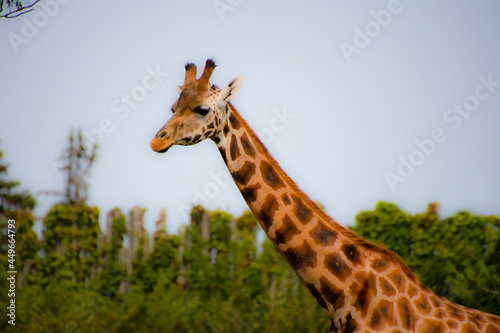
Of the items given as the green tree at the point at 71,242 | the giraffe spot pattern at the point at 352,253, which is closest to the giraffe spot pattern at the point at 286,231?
the giraffe spot pattern at the point at 352,253

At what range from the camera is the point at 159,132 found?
4059 millimetres

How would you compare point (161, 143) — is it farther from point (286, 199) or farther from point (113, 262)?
point (113, 262)

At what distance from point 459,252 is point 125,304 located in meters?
5.43

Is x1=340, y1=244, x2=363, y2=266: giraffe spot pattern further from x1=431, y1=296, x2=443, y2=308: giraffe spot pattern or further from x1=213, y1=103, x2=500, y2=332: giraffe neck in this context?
x1=431, y1=296, x2=443, y2=308: giraffe spot pattern

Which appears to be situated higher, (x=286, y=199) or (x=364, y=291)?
(x=286, y=199)

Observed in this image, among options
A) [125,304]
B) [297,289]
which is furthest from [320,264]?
[125,304]

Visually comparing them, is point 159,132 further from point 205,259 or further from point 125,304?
point 205,259

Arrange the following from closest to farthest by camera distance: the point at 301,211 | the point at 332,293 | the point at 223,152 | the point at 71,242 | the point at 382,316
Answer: the point at 382,316
the point at 332,293
the point at 301,211
the point at 223,152
the point at 71,242

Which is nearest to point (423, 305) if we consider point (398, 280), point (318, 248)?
point (398, 280)

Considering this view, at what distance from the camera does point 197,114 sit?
422cm

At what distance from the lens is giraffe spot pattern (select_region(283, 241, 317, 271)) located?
13.5 feet

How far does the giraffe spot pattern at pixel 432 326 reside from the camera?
396cm

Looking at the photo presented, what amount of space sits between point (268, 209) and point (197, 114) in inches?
34.1

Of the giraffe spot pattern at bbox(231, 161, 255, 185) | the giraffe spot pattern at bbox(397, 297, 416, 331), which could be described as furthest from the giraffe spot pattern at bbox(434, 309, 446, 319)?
the giraffe spot pattern at bbox(231, 161, 255, 185)
